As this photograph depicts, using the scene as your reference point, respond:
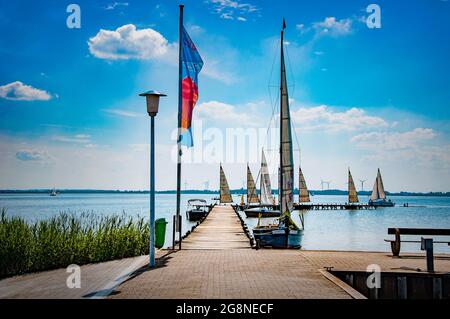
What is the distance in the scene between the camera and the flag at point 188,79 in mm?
18203

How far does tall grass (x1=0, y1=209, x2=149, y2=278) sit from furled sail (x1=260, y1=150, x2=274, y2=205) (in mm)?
64953

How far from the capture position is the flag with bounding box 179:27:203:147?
717 inches

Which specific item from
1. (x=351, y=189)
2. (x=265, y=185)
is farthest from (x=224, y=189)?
(x=351, y=189)

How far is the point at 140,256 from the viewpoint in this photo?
1561 centimetres

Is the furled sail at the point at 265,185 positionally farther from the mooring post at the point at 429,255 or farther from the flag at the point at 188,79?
the mooring post at the point at 429,255

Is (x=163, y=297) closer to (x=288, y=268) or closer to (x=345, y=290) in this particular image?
(x=345, y=290)

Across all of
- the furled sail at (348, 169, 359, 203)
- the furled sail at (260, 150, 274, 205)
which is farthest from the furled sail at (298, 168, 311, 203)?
the furled sail at (260, 150, 274, 205)

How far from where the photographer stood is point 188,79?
18.5m

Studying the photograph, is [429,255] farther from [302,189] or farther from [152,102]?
[302,189]

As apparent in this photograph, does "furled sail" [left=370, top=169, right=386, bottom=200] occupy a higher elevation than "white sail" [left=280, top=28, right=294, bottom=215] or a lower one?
lower

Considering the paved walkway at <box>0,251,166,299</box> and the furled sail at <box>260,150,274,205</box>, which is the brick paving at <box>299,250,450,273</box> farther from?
the furled sail at <box>260,150,274,205</box>

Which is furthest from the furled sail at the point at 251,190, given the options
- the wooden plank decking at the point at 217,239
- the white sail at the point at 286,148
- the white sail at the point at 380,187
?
the white sail at the point at 286,148

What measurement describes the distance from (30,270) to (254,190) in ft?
282
